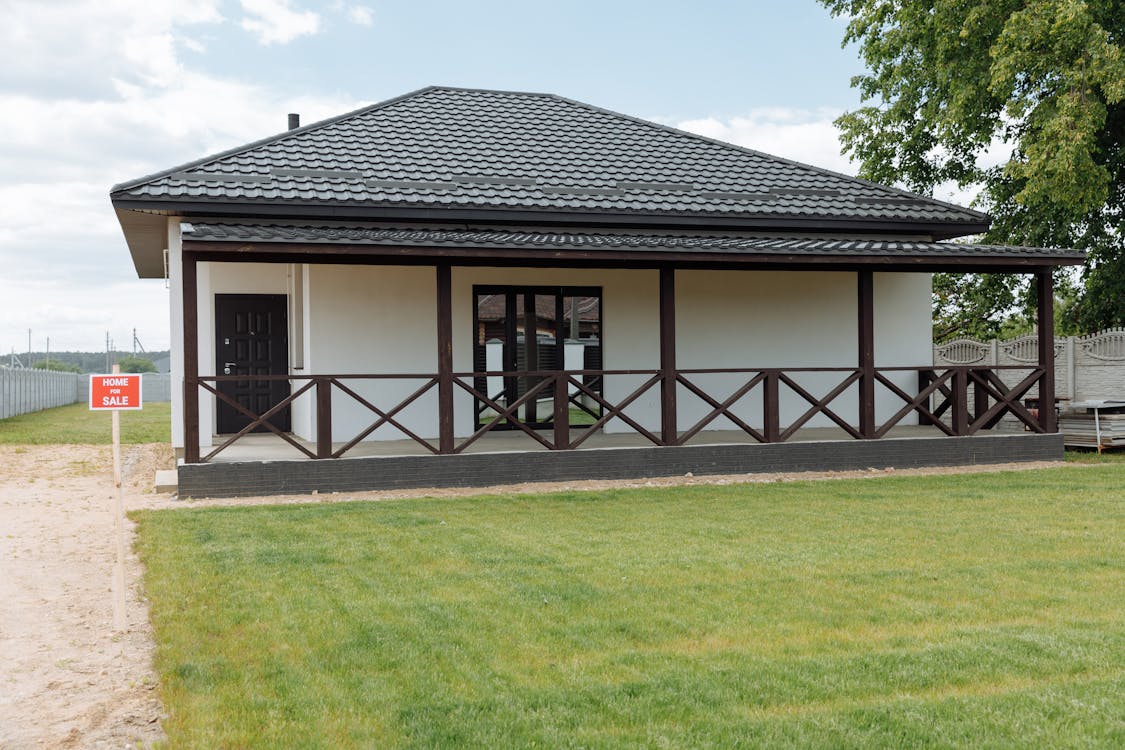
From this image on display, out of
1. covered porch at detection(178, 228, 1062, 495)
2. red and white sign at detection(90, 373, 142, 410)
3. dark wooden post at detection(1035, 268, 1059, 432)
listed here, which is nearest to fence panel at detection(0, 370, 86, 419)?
covered porch at detection(178, 228, 1062, 495)

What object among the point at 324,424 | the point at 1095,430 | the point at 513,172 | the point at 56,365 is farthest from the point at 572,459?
the point at 56,365

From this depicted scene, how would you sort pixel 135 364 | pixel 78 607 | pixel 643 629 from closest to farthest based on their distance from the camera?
→ pixel 643 629, pixel 78 607, pixel 135 364

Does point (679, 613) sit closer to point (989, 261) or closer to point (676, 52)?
point (989, 261)

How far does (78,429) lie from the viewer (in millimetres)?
23391

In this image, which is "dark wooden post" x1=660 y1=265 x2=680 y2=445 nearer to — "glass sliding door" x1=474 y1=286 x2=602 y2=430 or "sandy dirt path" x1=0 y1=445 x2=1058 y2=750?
"sandy dirt path" x1=0 y1=445 x2=1058 y2=750

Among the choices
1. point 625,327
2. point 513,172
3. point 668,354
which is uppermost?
point 513,172

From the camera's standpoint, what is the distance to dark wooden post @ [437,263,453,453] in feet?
38.3

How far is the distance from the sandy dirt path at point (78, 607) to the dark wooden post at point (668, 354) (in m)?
0.66

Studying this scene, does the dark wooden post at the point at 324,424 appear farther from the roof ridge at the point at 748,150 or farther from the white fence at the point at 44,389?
the white fence at the point at 44,389

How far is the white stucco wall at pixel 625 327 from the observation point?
44.2ft

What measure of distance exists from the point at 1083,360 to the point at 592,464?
844 centimetres

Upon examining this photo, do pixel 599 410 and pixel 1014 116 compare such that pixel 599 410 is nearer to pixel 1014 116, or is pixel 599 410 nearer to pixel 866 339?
pixel 866 339

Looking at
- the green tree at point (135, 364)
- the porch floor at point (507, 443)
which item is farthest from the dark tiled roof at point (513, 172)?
the green tree at point (135, 364)

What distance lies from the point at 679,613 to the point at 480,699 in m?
1.69
